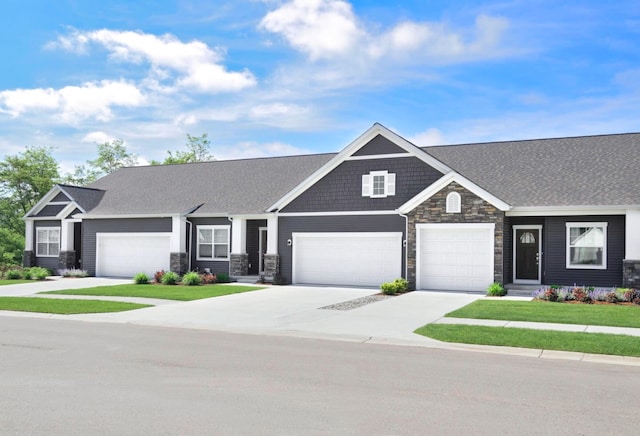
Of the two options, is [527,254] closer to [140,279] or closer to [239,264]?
[239,264]

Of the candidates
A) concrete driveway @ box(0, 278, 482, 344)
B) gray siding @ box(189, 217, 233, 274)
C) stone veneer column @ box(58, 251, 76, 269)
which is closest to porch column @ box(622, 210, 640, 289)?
concrete driveway @ box(0, 278, 482, 344)

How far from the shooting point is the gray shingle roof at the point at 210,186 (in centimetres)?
2895

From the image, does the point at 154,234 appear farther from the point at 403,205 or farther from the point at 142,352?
the point at 142,352

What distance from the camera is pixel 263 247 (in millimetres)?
28922

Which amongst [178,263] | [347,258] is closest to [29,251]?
[178,263]

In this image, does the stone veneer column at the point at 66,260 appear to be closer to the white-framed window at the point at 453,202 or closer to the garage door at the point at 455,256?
the garage door at the point at 455,256

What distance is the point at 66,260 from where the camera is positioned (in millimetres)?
31625

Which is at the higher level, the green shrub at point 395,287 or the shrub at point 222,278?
the green shrub at point 395,287

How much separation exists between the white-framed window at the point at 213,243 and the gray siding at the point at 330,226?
3.43 meters

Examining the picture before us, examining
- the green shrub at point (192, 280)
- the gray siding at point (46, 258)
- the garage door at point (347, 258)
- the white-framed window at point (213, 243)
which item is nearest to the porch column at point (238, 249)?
the white-framed window at point (213, 243)

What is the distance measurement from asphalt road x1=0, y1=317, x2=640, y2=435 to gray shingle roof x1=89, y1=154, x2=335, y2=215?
54.4ft

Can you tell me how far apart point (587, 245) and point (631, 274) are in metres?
1.88

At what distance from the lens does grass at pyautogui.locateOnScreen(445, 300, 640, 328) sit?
1457 centimetres

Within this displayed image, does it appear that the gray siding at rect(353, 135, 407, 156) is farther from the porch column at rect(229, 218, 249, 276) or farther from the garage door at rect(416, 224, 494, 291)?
the porch column at rect(229, 218, 249, 276)
